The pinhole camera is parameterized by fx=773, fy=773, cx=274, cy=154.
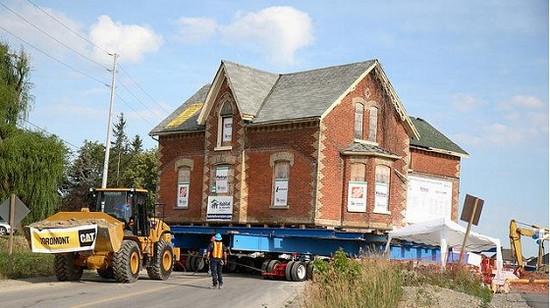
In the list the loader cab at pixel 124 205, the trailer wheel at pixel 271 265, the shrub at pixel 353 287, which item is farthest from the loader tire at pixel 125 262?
the shrub at pixel 353 287

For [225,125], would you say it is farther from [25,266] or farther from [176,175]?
[25,266]

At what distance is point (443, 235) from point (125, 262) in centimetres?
1270

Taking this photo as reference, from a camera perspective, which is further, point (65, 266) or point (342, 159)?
point (342, 159)

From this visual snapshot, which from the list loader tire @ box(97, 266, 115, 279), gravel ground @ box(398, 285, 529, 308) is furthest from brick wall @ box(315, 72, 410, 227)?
gravel ground @ box(398, 285, 529, 308)

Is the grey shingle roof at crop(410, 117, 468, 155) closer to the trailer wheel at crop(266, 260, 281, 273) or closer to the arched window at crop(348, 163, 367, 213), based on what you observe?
the arched window at crop(348, 163, 367, 213)

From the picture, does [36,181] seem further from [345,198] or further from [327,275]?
[327,275]

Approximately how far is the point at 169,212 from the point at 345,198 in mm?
10518

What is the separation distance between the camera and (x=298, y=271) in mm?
28875

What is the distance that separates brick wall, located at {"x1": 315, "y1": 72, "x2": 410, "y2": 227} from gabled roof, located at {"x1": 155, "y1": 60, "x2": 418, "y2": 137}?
46 centimetres

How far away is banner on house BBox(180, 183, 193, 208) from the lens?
3884 centimetres

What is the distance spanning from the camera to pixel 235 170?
35875 millimetres

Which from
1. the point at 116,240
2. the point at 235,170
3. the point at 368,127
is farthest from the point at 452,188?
the point at 116,240

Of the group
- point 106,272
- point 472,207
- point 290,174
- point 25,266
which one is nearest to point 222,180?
point 290,174

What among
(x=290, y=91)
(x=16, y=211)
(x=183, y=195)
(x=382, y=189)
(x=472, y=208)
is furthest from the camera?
(x=183, y=195)
